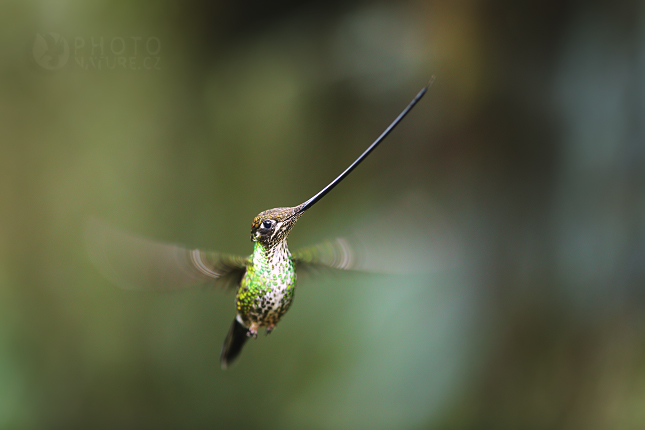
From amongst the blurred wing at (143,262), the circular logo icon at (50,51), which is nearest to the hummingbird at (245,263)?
the blurred wing at (143,262)

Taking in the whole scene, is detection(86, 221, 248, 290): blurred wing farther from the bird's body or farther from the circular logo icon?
the circular logo icon

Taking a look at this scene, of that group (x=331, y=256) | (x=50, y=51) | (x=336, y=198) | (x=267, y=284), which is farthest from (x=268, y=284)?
(x=50, y=51)

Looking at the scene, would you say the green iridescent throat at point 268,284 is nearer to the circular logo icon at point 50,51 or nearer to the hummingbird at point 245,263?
the hummingbird at point 245,263

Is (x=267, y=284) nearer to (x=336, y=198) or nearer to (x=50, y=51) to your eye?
(x=336, y=198)

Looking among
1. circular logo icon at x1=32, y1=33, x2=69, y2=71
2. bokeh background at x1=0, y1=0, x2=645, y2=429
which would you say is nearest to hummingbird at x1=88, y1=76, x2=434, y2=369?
bokeh background at x1=0, y1=0, x2=645, y2=429

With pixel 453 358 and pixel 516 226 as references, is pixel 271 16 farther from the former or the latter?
pixel 453 358

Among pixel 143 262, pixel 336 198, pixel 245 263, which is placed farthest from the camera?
pixel 336 198

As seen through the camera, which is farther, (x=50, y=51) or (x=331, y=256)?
(x=50, y=51)
